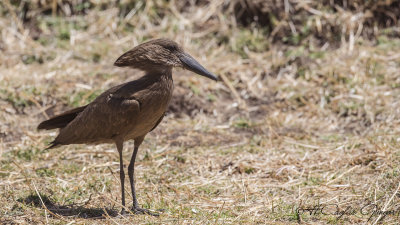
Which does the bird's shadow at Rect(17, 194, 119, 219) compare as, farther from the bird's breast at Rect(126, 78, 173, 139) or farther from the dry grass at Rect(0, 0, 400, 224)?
the bird's breast at Rect(126, 78, 173, 139)

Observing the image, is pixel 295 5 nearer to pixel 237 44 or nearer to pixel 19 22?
pixel 237 44

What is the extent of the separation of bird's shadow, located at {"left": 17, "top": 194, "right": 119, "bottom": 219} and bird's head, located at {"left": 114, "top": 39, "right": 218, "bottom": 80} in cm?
120

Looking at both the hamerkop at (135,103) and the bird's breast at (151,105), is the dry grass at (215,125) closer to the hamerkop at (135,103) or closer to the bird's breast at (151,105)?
the hamerkop at (135,103)

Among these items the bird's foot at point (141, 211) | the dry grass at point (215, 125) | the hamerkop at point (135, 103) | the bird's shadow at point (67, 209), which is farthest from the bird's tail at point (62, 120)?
the bird's foot at point (141, 211)

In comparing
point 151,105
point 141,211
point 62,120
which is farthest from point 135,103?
point 62,120

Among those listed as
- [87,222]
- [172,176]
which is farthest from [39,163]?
[87,222]

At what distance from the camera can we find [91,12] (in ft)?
30.3

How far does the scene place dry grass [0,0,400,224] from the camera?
454 cm

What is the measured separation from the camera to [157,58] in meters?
4.48

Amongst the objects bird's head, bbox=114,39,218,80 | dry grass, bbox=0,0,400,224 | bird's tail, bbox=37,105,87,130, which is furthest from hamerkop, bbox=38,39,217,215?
dry grass, bbox=0,0,400,224

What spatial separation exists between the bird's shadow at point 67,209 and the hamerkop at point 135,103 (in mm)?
236

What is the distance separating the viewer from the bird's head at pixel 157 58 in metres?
4.47

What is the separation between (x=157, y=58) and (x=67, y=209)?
1.43m

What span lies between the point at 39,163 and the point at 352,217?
10.4 feet
